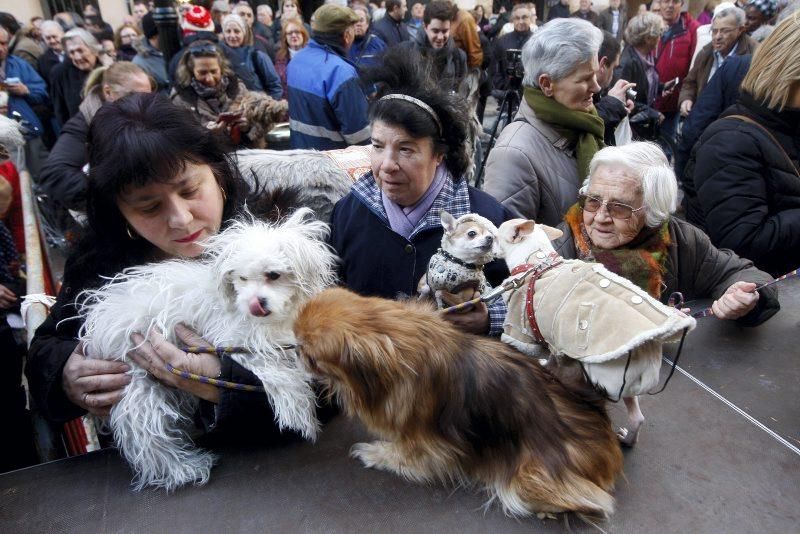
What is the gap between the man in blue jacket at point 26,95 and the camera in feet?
18.6

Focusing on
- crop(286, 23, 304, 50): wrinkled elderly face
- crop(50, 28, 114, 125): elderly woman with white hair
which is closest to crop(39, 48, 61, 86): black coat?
crop(50, 28, 114, 125): elderly woman with white hair

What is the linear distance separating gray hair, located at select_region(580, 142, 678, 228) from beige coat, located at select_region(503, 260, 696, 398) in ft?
2.14

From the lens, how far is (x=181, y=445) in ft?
4.95

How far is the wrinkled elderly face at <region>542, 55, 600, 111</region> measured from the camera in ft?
8.73

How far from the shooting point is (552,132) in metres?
2.76

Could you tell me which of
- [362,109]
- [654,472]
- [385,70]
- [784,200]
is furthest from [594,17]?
[654,472]

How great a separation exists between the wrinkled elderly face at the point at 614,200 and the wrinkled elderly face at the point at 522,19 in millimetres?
6919

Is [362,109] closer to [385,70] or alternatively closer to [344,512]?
[385,70]

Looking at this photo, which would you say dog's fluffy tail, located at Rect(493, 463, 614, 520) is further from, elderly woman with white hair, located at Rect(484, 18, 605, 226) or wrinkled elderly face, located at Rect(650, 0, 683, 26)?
wrinkled elderly face, located at Rect(650, 0, 683, 26)

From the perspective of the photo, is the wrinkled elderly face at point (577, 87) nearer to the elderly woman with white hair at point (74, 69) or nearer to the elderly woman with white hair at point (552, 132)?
the elderly woman with white hair at point (552, 132)

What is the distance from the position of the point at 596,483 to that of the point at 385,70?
1668 millimetres

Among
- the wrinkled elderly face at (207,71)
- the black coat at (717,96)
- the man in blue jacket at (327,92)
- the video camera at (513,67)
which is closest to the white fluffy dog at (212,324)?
the man in blue jacket at (327,92)

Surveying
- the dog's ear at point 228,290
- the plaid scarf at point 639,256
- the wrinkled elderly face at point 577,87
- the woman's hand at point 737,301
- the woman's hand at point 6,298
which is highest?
the wrinkled elderly face at point 577,87

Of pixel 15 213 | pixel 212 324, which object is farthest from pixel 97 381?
pixel 15 213
